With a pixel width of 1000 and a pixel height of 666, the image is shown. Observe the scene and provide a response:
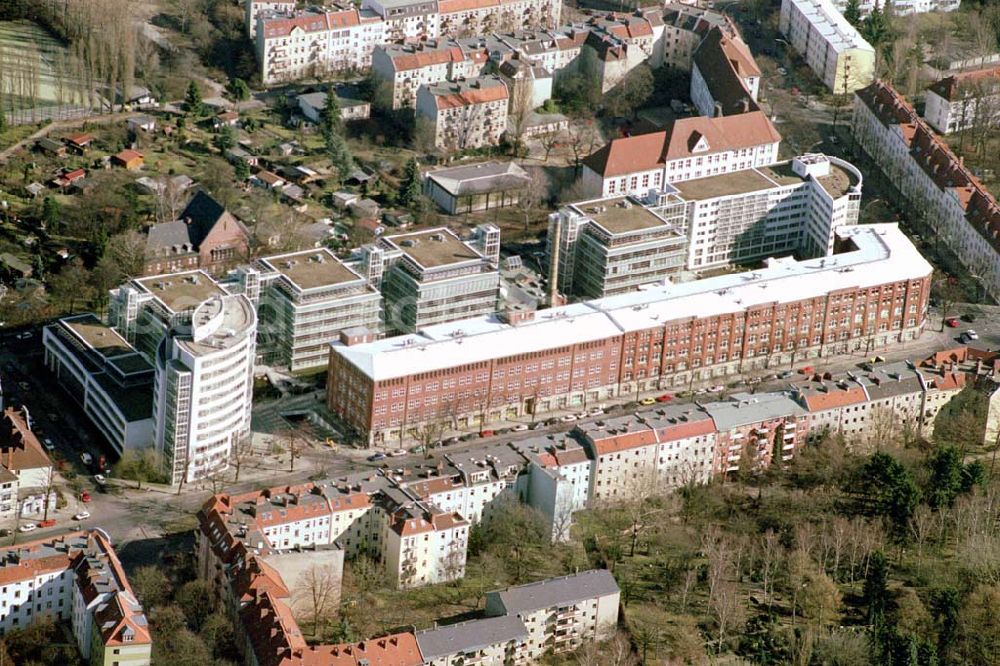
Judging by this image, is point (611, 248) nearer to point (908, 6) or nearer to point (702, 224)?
point (702, 224)

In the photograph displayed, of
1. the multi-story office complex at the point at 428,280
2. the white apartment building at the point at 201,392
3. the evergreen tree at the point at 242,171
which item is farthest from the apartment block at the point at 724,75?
the white apartment building at the point at 201,392

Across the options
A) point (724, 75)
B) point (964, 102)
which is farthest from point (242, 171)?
point (964, 102)

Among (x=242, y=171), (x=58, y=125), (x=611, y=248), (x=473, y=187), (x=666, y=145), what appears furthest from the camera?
(x=58, y=125)

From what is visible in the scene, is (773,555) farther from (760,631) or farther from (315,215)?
(315,215)

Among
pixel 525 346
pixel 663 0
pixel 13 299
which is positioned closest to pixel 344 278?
pixel 525 346

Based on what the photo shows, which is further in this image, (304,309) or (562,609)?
(304,309)

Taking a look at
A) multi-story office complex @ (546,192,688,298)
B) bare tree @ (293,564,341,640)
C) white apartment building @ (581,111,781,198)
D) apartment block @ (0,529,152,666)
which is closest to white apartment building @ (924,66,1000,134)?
white apartment building @ (581,111,781,198)

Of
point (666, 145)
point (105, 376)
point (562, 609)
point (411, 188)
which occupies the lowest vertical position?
point (562, 609)
